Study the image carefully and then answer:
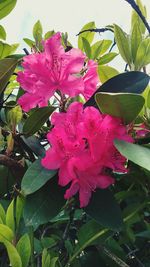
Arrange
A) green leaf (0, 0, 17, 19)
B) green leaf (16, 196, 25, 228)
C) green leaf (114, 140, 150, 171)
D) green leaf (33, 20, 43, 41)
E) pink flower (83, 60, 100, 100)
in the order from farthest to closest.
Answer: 1. green leaf (33, 20, 43, 41)
2. green leaf (0, 0, 17, 19)
3. pink flower (83, 60, 100, 100)
4. green leaf (16, 196, 25, 228)
5. green leaf (114, 140, 150, 171)

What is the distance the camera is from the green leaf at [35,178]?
642mm

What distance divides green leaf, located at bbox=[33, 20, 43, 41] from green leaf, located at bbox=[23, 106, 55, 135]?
15.8 inches

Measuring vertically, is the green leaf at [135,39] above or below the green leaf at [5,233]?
above

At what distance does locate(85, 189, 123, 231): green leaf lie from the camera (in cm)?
67

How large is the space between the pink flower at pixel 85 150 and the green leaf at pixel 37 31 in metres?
0.49

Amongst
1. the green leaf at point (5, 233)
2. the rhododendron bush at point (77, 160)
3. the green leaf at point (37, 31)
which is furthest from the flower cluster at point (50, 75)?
the green leaf at point (37, 31)

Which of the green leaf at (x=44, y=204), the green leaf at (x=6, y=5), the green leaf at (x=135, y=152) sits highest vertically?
the green leaf at (x=6, y=5)

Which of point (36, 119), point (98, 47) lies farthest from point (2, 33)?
point (36, 119)

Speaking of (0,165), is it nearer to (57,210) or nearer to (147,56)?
(57,210)

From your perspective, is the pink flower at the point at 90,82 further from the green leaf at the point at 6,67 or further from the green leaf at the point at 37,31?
the green leaf at the point at 37,31

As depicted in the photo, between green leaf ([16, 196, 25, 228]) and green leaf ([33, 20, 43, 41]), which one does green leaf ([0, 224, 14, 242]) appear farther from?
green leaf ([33, 20, 43, 41])

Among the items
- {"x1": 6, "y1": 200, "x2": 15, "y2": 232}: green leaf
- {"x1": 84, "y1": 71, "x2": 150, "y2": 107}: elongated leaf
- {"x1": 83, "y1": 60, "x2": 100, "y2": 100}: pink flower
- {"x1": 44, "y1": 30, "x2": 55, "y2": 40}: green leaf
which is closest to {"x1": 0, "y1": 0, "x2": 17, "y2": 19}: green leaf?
{"x1": 44, "y1": 30, "x2": 55, "y2": 40}: green leaf

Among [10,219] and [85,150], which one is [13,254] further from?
[85,150]

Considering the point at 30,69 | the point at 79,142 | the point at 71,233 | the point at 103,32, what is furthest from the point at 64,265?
the point at 103,32
